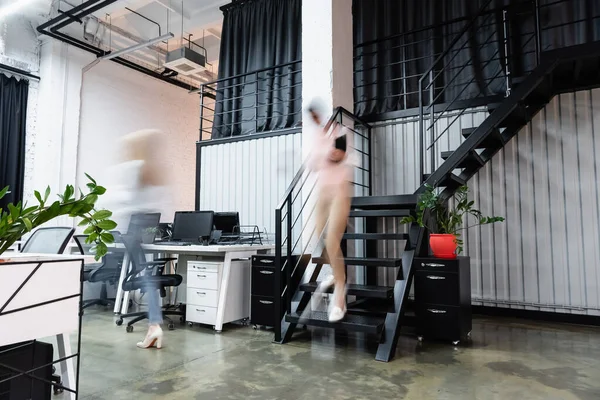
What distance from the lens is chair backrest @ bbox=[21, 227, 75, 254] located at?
2.71 m

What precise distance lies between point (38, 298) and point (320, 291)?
2.50 metres

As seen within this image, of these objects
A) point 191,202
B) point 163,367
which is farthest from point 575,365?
point 191,202

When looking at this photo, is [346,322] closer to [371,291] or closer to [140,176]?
[371,291]

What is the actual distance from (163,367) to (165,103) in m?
7.72

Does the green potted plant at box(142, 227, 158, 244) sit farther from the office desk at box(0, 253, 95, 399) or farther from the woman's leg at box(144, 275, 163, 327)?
the office desk at box(0, 253, 95, 399)

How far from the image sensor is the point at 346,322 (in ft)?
11.0

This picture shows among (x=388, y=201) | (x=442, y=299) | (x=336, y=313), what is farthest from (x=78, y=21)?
(x=442, y=299)

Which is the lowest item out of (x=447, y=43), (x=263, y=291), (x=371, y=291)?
(x=263, y=291)

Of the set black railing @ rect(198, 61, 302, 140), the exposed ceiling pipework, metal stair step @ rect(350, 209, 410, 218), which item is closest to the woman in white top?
metal stair step @ rect(350, 209, 410, 218)

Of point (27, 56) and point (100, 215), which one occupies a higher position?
point (27, 56)

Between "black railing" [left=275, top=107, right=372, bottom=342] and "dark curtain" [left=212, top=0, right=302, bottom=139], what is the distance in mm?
1492

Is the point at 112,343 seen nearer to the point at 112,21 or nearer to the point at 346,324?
the point at 346,324

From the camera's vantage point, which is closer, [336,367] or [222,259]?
[336,367]

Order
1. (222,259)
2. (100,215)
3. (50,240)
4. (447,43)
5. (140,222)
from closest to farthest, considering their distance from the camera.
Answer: (100,215) < (50,240) < (140,222) < (222,259) < (447,43)
